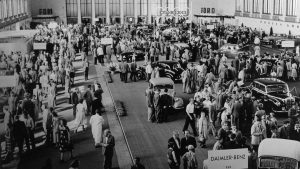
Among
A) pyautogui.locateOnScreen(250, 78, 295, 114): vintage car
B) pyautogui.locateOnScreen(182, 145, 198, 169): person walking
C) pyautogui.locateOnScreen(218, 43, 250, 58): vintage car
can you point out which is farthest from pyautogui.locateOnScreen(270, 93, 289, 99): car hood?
pyautogui.locateOnScreen(218, 43, 250, 58): vintage car

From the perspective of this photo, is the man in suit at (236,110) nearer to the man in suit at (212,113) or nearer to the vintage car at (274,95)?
the man in suit at (212,113)

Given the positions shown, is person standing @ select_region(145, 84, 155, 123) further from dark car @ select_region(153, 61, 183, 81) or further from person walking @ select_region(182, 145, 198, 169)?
dark car @ select_region(153, 61, 183, 81)

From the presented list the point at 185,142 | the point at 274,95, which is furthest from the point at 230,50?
the point at 185,142

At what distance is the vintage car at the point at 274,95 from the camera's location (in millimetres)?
20938

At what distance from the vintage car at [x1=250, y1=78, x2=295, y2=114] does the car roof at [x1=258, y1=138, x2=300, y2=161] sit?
7.67 m

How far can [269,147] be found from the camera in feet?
44.1

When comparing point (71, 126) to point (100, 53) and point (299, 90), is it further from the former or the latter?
point (100, 53)

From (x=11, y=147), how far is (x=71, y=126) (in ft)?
14.1

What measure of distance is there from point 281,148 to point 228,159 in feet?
8.27

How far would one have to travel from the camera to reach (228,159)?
1152 cm

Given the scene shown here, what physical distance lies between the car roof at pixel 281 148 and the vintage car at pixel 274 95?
767cm

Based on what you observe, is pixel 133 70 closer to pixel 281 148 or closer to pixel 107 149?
pixel 107 149

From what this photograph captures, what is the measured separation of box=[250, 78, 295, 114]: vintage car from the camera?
68.7 ft

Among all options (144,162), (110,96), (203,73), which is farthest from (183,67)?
(144,162)
